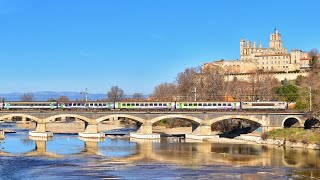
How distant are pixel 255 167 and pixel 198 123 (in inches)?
1080

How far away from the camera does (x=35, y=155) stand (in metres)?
52.2

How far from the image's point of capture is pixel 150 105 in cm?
7594

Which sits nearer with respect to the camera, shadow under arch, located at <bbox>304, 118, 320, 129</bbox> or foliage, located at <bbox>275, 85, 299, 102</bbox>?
shadow under arch, located at <bbox>304, 118, 320, 129</bbox>

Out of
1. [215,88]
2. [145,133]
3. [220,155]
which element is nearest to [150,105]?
[145,133]

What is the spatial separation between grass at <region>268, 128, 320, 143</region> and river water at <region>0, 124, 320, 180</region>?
2.92 m

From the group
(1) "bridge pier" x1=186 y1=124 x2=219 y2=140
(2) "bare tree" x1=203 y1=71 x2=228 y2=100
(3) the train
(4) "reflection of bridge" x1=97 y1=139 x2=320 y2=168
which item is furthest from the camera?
(2) "bare tree" x1=203 y1=71 x2=228 y2=100

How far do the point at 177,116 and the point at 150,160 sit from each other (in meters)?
23.1

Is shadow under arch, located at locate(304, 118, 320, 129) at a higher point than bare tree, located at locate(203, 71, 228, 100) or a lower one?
lower

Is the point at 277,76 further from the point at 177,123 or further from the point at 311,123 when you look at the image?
the point at 311,123

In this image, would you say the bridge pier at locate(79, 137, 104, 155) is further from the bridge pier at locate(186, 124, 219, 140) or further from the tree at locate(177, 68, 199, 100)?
the tree at locate(177, 68, 199, 100)

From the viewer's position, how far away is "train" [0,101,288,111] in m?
73.1

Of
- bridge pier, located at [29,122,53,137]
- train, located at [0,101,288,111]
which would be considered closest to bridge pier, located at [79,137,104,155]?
bridge pier, located at [29,122,53,137]

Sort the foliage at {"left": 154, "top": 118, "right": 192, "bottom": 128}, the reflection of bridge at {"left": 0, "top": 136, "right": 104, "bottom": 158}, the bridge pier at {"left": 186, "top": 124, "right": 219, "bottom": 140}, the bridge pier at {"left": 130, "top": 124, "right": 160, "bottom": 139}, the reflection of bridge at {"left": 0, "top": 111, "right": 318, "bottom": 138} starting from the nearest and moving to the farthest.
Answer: the reflection of bridge at {"left": 0, "top": 136, "right": 104, "bottom": 158}
the reflection of bridge at {"left": 0, "top": 111, "right": 318, "bottom": 138}
the bridge pier at {"left": 186, "top": 124, "right": 219, "bottom": 140}
the bridge pier at {"left": 130, "top": 124, "right": 160, "bottom": 139}
the foliage at {"left": 154, "top": 118, "right": 192, "bottom": 128}

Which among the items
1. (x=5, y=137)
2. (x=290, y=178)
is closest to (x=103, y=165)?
(x=290, y=178)
